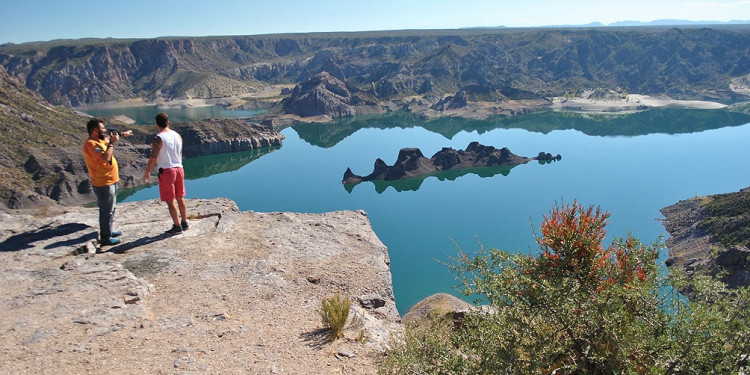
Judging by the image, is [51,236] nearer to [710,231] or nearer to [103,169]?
[103,169]

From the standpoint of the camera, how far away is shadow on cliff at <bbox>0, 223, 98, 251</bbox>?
883cm

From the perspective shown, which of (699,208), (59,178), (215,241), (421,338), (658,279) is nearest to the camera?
(658,279)

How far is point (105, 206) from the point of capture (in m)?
8.98

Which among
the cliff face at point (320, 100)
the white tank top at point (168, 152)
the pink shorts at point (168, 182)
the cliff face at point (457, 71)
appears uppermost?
the cliff face at point (457, 71)

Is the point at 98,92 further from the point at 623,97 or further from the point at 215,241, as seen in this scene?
the point at 215,241

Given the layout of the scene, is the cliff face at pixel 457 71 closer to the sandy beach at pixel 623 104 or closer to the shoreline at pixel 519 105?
the shoreline at pixel 519 105

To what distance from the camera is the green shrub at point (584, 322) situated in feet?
14.3

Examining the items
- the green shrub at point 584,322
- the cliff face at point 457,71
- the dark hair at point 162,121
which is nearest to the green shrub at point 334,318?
the green shrub at point 584,322

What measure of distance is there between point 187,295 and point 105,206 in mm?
2982

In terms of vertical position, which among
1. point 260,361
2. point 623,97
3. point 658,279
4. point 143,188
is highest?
point 623,97

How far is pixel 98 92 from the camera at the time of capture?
6220 inches

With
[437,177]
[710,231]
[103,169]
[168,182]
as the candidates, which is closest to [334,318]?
[168,182]

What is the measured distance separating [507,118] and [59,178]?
318 ft

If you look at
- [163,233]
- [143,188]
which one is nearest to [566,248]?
[163,233]
